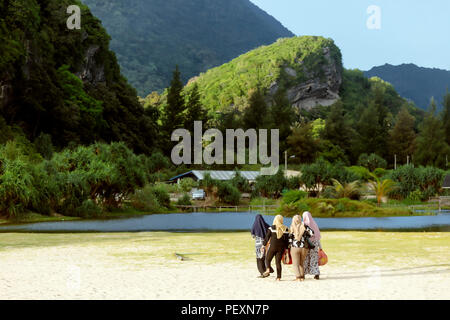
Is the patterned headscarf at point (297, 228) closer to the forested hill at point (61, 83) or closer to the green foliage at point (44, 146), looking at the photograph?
the forested hill at point (61, 83)

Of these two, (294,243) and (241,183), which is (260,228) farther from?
(241,183)

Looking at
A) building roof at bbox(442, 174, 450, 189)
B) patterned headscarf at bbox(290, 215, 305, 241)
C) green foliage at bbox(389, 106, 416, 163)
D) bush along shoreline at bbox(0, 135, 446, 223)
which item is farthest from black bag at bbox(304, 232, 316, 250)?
green foliage at bbox(389, 106, 416, 163)

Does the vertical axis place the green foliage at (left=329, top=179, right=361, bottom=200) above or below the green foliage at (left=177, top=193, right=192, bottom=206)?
above

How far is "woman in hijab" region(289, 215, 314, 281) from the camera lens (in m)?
11.4

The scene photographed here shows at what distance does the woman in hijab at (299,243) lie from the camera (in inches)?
447

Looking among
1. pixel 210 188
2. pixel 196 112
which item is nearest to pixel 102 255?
pixel 210 188

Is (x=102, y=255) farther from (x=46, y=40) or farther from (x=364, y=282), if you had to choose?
(x=46, y=40)

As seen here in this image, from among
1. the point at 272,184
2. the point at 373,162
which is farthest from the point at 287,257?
the point at 373,162

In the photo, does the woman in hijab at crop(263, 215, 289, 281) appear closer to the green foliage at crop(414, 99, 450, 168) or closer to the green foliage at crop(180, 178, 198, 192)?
the green foliage at crop(180, 178, 198, 192)

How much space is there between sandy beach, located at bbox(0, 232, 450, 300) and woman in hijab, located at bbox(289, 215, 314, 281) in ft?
1.11

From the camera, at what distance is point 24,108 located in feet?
223

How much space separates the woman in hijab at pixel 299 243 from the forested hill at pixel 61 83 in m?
48.7
